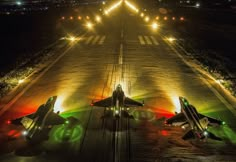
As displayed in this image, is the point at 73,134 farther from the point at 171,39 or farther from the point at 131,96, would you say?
the point at 171,39

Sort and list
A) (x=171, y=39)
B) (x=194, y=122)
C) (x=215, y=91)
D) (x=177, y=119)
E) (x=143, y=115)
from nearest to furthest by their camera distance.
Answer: (x=194, y=122)
(x=177, y=119)
(x=143, y=115)
(x=215, y=91)
(x=171, y=39)

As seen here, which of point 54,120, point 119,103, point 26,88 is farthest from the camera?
point 26,88

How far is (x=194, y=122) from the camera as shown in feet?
45.0

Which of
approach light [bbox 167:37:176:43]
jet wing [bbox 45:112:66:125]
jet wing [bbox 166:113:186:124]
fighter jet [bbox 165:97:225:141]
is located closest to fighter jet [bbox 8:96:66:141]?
jet wing [bbox 45:112:66:125]

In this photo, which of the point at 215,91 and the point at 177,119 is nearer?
the point at 177,119

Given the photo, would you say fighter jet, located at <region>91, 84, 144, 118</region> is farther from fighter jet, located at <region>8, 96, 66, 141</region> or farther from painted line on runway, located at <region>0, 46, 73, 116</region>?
painted line on runway, located at <region>0, 46, 73, 116</region>

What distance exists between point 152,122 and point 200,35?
121 feet

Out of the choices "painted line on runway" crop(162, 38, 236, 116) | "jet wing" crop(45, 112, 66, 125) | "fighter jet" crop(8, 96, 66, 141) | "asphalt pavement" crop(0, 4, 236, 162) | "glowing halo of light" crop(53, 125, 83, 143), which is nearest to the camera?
"asphalt pavement" crop(0, 4, 236, 162)

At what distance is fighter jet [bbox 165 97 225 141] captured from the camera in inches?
511

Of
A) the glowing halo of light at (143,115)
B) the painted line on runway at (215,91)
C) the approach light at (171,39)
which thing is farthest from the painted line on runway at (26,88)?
the approach light at (171,39)

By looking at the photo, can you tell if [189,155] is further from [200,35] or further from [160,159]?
[200,35]

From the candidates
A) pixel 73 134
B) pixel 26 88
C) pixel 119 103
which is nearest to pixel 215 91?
pixel 119 103

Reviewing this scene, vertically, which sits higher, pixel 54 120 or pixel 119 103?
pixel 119 103

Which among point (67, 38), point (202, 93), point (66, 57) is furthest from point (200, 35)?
point (202, 93)
